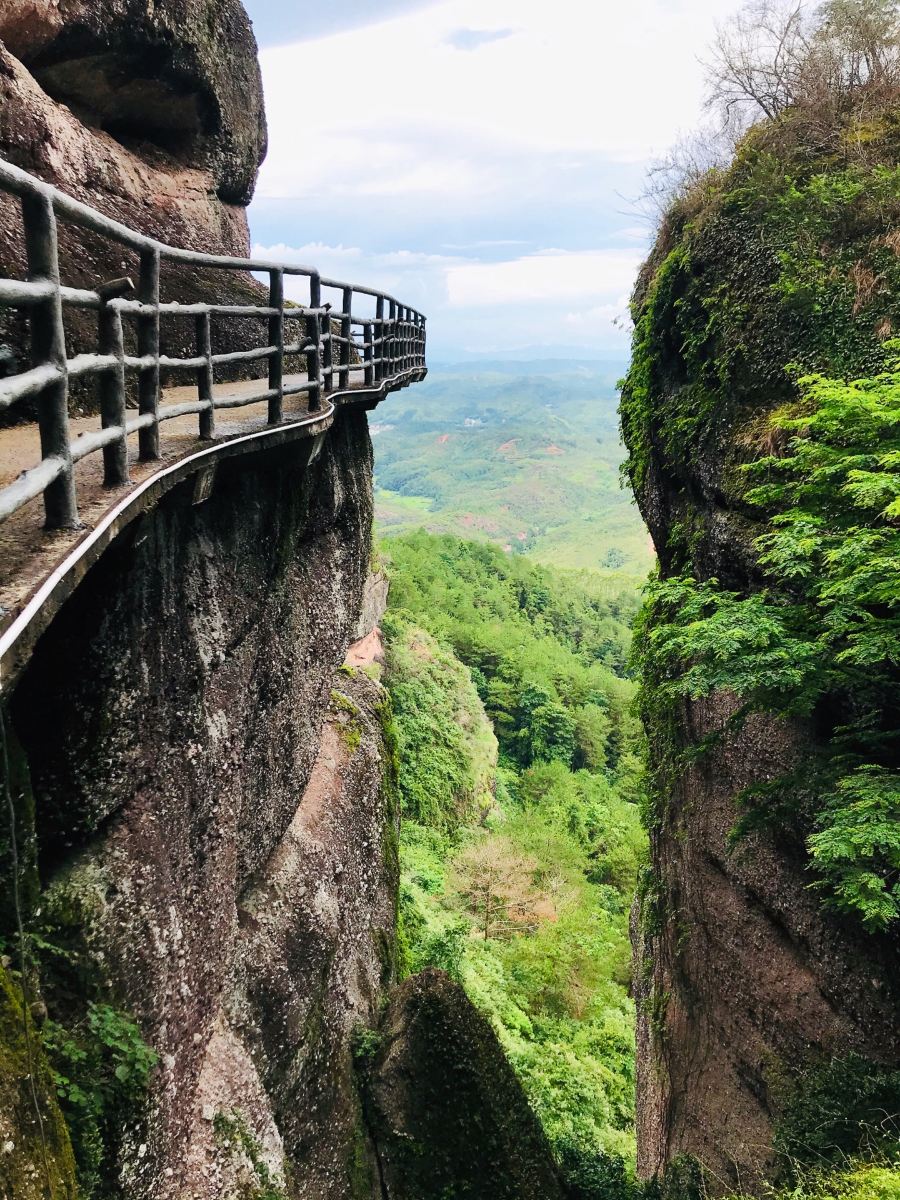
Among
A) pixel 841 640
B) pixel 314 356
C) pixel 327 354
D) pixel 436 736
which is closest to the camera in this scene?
pixel 841 640

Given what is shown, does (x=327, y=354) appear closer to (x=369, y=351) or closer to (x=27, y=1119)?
(x=369, y=351)

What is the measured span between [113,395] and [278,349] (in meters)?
2.69

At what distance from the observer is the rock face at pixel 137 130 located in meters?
5.85

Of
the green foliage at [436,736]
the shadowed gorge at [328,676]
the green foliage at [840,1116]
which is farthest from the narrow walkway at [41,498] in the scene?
the green foliage at [436,736]

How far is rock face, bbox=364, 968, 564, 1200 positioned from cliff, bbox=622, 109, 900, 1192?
1922mm

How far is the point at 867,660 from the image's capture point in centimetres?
559

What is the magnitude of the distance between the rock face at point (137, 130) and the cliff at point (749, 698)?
5.40 m

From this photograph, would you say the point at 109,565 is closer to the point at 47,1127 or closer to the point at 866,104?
the point at 47,1127

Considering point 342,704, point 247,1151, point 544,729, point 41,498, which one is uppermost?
point 41,498

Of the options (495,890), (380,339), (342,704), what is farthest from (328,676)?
Result: (495,890)

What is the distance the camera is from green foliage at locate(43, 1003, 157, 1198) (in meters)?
4.23

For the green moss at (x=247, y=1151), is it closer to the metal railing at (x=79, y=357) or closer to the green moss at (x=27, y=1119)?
the green moss at (x=27, y=1119)

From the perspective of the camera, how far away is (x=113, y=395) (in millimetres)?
3434

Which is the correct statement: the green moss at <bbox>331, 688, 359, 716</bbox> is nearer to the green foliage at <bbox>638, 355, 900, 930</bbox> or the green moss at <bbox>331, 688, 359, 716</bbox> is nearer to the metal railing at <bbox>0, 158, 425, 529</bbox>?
the green foliage at <bbox>638, 355, 900, 930</bbox>
